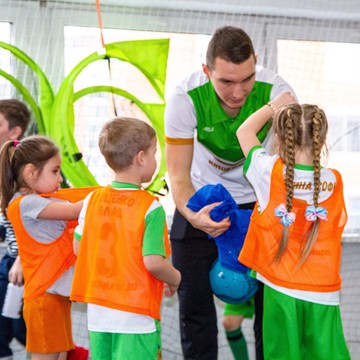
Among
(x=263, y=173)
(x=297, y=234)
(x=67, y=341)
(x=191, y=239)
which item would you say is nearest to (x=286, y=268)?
(x=297, y=234)

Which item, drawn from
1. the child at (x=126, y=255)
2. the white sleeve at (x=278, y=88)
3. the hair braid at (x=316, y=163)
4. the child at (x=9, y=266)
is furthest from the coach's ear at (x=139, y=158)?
the child at (x=9, y=266)

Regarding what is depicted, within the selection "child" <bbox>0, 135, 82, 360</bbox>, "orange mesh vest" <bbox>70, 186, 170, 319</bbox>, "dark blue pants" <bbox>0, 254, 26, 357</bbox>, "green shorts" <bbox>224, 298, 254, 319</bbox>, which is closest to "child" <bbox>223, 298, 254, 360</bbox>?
"green shorts" <bbox>224, 298, 254, 319</bbox>

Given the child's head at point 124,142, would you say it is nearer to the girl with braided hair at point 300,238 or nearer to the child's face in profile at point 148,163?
the child's face in profile at point 148,163

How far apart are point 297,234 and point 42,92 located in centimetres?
163

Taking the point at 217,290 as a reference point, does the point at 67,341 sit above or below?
below

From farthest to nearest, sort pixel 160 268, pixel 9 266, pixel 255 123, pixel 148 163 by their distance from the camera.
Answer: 1. pixel 9 266
2. pixel 255 123
3. pixel 148 163
4. pixel 160 268

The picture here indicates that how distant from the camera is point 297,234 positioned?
2.62 metres

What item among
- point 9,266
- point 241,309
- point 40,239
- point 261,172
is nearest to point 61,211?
point 40,239

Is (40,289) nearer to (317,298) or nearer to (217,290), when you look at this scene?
(217,290)

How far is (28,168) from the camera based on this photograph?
3.01 metres

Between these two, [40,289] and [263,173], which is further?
[40,289]

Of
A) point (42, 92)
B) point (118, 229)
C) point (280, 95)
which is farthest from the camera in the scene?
point (42, 92)

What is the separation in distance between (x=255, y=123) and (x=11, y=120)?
119 cm

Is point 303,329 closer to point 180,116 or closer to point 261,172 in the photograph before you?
point 261,172
